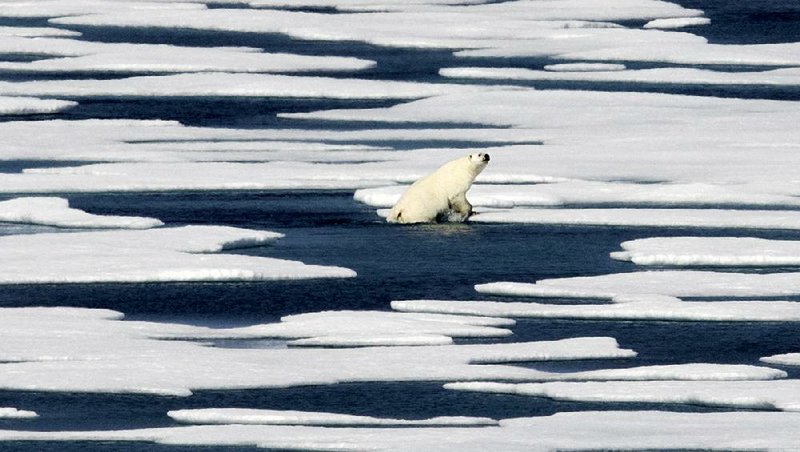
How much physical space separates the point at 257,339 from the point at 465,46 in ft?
45.5

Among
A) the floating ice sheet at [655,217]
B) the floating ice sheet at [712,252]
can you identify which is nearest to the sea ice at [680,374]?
the floating ice sheet at [712,252]

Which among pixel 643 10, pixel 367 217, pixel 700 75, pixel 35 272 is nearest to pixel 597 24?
pixel 643 10

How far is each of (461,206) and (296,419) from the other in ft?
15.8

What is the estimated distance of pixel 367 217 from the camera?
1241 cm

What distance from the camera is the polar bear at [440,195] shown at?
1201cm

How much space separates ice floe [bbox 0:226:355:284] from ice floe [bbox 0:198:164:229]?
350 millimetres

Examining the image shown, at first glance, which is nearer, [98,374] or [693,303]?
[98,374]

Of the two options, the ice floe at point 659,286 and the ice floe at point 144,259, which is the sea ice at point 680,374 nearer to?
the ice floe at point 659,286

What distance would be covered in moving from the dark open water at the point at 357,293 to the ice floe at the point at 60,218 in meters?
0.24

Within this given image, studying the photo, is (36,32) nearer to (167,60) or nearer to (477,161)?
(167,60)

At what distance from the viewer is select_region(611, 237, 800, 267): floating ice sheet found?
1071cm

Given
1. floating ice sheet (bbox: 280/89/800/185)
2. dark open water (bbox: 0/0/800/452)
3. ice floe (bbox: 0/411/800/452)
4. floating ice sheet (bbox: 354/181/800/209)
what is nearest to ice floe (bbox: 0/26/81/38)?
floating ice sheet (bbox: 280/89/800/185)

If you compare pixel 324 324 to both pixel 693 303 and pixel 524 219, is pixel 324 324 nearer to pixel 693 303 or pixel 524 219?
pixel 693 303

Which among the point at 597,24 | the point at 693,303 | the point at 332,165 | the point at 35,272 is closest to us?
the point at 693,303
